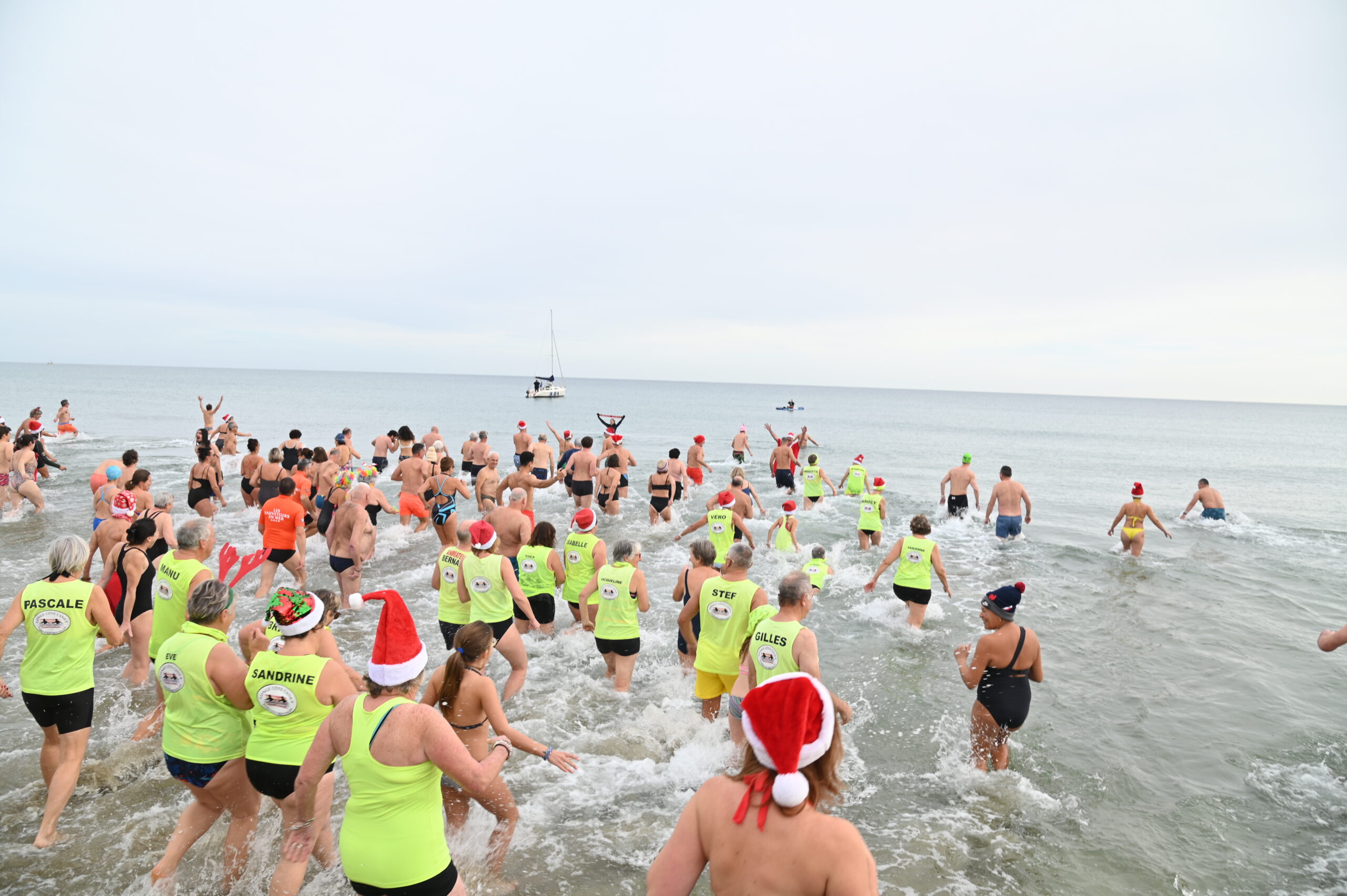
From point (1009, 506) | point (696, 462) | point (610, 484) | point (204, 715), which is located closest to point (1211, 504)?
point (1009, 506)

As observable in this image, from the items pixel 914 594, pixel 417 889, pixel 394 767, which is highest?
pixel 394 767

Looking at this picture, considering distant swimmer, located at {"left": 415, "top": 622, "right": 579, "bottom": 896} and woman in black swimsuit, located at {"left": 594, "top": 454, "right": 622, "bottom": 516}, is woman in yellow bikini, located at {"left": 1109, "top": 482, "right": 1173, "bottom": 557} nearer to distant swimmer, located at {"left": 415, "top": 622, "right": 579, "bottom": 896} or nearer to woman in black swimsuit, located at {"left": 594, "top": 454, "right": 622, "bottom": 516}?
woman in black swimsuit, located at {"left": 594, "top": 454, "right": 622, "bottom": 516}

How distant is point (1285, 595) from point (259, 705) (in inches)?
633

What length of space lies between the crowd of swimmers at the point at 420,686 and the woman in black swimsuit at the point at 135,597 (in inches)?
0.9

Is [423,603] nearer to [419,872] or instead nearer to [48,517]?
[419,872]

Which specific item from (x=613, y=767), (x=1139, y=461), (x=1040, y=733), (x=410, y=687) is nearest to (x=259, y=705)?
(x=410, y=687)

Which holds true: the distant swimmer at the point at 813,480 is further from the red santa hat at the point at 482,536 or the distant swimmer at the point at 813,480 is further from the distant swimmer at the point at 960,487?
the red santa hat at the point at 482,536

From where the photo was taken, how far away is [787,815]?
1840mm

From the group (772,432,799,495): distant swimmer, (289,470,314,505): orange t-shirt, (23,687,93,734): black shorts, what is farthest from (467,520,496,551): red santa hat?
(772,432,799,495): distant swimmer

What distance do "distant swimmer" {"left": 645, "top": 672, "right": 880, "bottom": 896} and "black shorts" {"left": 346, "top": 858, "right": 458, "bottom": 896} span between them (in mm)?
1533

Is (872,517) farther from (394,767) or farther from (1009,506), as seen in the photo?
(394,767)

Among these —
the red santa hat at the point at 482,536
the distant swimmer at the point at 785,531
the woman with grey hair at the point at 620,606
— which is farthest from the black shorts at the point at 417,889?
the distant swimmer at the point at 785,531

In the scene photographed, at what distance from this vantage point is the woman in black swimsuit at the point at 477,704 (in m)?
3.37

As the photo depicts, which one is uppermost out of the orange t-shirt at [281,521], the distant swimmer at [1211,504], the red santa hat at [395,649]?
the red santa hat at [395,649]
